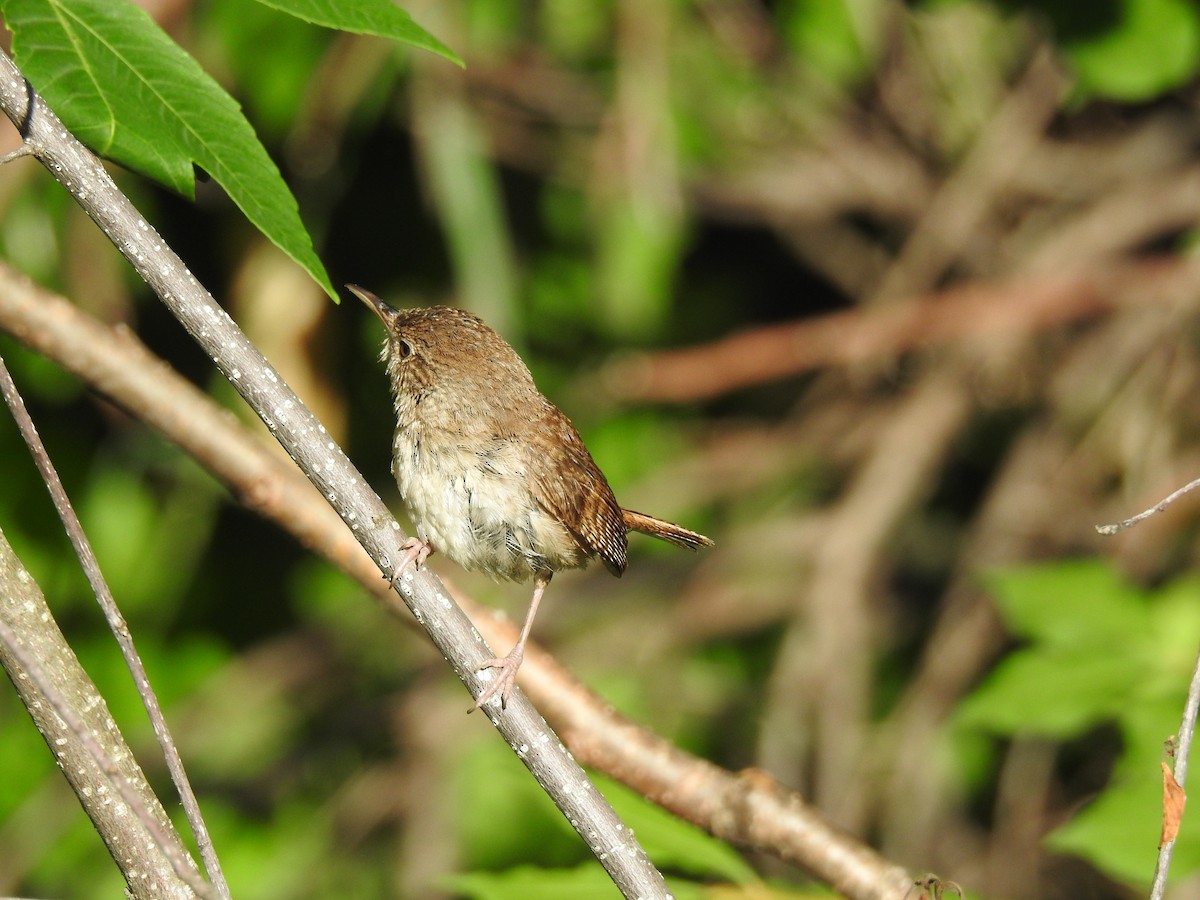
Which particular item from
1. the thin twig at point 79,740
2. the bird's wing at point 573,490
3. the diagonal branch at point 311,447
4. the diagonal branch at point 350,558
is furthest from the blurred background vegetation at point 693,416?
the thin twig at point 79,740

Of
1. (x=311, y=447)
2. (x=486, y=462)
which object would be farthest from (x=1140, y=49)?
(x=311, y=447)

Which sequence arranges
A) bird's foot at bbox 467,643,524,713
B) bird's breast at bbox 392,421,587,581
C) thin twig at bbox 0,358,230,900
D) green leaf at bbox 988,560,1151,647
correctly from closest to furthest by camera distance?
thin twig at bbox 0,358,230,900
bird's foot at bbox 467,643,524,713
bird's breast at bbox 392,421,587,581
green leaf at bbox 988,560,1151,647

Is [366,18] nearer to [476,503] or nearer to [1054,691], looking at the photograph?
[476,503]

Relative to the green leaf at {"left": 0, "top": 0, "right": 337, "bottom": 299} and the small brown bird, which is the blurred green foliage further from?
the green leaf at {"left": 0, "top": 0, "right": 337, "bottom": 299}

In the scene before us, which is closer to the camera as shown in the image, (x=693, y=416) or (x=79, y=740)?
(x=79, y=740)

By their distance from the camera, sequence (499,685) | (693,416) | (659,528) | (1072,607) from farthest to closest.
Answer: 1. (693,416)
2. (659,528)
3. (1072,607)
4. (499,685)

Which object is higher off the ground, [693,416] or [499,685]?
[693,416]

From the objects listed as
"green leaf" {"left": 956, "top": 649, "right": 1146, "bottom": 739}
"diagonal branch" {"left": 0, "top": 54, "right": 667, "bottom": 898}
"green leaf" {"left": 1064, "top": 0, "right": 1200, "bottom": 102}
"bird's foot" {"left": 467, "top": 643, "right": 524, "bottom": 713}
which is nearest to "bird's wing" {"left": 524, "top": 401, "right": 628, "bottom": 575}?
"bird's foot" {"left": 467, "top": 643, "right": 524, "bottom": 713}

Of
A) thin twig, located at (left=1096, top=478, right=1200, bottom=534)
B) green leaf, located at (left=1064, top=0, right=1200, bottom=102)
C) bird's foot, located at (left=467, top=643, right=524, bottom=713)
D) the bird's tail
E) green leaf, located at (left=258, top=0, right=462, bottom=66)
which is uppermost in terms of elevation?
green leaf, located at (left=1064, top=0, right=1200, bottom=102)
